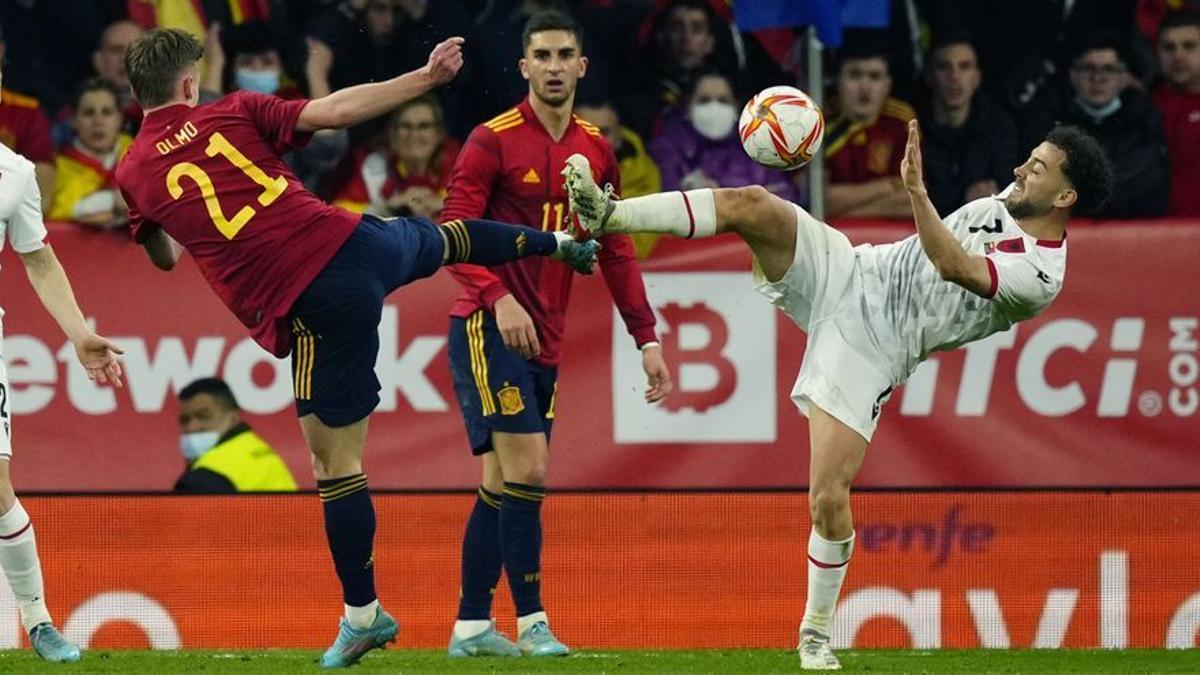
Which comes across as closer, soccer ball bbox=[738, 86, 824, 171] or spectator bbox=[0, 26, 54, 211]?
soccer ball bbox=[738, 86, 824, 171]

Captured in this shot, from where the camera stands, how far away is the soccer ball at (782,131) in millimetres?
8359

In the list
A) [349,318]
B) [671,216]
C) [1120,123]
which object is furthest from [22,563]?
[1120,123]

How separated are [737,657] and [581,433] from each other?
2.28 meters

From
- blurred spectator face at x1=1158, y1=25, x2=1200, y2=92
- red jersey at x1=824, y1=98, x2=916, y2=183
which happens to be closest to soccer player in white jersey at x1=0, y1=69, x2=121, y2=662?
red jersey at x1=824, y1=98, x2=916, y2=183

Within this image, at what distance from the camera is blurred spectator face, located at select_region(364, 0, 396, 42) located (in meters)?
12.1

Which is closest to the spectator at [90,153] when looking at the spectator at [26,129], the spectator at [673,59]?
the spectator at [26,129]

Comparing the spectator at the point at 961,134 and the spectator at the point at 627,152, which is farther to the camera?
the spectator at the point at 961,134

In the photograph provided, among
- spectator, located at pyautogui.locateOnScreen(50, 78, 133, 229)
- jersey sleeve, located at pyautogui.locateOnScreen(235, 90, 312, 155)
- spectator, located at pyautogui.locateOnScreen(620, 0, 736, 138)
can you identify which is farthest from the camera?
spectator, located at pyautogui.locateOnScreen(620, 0, 736, 138)

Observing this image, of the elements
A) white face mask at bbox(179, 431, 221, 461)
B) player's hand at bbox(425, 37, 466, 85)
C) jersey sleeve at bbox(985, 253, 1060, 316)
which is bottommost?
white face mask at bbox(179, 431, 221, 461)

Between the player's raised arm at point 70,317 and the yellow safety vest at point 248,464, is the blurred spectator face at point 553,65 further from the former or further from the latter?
the yellow safety vest at point 248,464

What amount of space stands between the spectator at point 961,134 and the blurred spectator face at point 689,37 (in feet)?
3.92

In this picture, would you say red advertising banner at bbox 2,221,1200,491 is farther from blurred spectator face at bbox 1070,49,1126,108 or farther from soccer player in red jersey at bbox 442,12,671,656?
soccer player in red jersey at bbox 442,12,671,656

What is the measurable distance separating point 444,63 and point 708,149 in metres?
4.84

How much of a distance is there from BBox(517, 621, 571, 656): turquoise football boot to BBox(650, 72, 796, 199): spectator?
3477 millimetres
